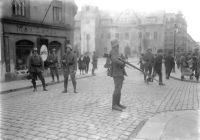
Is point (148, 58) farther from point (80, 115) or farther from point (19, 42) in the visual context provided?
point (19, 42)

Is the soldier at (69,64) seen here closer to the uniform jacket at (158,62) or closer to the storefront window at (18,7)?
the uniform jacket at (158,62)

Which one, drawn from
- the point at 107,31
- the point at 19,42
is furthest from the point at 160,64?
the point at 107,31

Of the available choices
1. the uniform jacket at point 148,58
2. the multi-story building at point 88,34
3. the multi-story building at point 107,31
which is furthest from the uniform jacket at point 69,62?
the multi-story building at point 107,31

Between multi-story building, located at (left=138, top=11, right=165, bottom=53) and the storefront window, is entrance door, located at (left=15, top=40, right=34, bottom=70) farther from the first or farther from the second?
multi-story building, located at (left=138, top=11, right=165, bottom=53)

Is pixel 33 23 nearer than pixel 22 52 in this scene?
No

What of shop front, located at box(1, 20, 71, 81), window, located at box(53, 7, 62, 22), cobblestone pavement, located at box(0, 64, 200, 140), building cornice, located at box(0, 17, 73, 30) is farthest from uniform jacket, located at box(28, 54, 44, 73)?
window, located at box(53, 7, 62, 22)

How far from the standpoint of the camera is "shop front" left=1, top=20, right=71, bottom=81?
12.7m

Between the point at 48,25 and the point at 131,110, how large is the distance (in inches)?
452

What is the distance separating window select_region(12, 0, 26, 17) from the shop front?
0.61 m

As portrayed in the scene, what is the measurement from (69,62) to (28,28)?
6753mm

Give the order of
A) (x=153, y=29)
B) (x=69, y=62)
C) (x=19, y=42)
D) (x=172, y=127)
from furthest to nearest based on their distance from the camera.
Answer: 1. (x=153, y=29)
2. (x=19, y=42)
3. (x=69, y=62)
4. (x=172, y=127)

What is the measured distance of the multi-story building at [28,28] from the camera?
12.8 metres

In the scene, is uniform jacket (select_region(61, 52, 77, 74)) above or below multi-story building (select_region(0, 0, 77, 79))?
below

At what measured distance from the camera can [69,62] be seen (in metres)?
8.78
